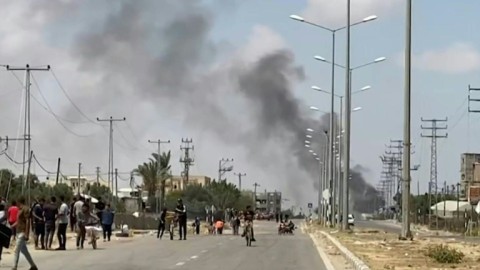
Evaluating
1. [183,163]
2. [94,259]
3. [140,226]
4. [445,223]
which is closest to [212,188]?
[183,163]

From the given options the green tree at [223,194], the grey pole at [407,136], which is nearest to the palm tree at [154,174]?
the green tree at [223,194]

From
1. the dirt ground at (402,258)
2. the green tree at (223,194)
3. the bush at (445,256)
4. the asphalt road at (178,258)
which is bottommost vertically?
the asphalt road at (178,258)

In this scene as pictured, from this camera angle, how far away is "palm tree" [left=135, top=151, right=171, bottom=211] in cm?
12006

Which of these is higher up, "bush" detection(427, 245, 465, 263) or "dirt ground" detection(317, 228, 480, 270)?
"bush" detection(427, 245, 465, 263)

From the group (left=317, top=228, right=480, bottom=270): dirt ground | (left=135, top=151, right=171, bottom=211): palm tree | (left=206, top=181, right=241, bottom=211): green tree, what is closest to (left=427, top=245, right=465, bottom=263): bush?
(left=317, top=228, right=480, bottom=270): dirt ground

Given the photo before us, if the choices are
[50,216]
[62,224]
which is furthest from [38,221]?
[62,224]

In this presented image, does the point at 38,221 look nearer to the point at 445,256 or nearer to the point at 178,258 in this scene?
the point at 178,258

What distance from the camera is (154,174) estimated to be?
12038 centimetres

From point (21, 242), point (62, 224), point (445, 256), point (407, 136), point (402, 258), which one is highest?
point (407, 136)

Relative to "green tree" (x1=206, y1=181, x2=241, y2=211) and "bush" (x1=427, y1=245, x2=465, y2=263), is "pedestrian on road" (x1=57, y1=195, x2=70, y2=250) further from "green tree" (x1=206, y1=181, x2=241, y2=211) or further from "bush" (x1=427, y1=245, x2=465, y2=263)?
"green tree" (x1=206, y1=181, x2=241, y2=211)

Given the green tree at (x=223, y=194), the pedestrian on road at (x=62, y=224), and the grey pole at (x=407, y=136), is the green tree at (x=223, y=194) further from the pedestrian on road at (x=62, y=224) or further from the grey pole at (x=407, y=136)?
the pedestrian on road at (x=62, y=224)

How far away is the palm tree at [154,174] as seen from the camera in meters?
120

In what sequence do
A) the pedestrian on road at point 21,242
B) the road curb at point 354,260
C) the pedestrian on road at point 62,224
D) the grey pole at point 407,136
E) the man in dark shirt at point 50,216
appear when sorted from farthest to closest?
the grey pole at point 407,136
the pedestrian on road at point 62,224
the man in dark shirt at point 50,216
the road curb at point 354,260
the pedestrian on road at point 21,242

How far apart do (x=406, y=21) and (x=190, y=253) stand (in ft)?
44.4
